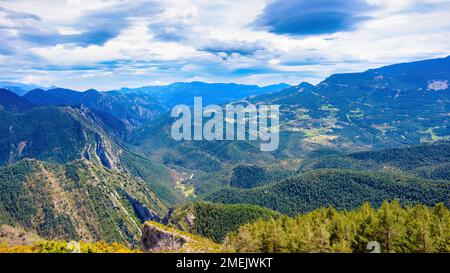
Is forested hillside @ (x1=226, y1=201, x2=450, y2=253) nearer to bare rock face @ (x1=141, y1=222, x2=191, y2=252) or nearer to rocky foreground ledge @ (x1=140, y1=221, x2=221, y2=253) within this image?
rocky foreground ledge @ (x1=140, y1=221, x2=221, y2=253)

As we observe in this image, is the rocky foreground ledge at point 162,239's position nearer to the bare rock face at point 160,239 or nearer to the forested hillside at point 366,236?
A: the bare rock face at point 160,239

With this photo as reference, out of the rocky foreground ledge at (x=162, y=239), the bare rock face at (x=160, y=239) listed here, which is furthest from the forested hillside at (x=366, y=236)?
the bare rock face at (x=160, y=239)

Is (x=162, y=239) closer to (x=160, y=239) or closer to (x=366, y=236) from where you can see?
(x=160, y=239)

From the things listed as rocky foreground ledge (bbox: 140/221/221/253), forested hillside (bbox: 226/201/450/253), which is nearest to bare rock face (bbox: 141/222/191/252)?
rocky foreground ledge (bbox: 140/221/221/253)

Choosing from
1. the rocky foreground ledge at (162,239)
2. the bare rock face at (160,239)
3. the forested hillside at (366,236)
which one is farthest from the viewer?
the bare rock face at (160,239)

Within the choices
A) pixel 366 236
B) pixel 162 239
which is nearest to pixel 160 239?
pixel 162 239

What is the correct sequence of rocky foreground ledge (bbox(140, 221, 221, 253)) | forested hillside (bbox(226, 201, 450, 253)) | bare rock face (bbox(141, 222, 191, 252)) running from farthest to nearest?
bare rock face (bbox(141, 222, 191, 252)) < rocky foreground ledge (bbox(140, 221, 221, 253)) < forested hillside (bbox(226, 201, 450, 253))

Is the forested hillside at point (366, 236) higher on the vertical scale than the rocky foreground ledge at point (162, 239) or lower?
higher

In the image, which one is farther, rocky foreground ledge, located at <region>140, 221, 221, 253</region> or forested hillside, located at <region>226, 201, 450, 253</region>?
rocky foreground ledge, located at <region>140, 221, 221, 253</region>
